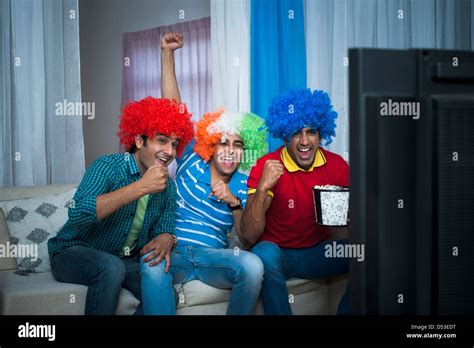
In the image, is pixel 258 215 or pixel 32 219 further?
pixel 32 219

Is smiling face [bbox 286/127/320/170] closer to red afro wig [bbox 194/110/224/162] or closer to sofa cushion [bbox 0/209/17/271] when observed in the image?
red afro wig [bbox 194/110/224/162]

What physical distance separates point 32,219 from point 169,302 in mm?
681

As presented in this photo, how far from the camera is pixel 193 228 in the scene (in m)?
1.99

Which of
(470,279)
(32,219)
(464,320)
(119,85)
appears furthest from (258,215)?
(119,85)

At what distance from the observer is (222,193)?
6.25 feet

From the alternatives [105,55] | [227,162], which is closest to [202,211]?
[227,162]

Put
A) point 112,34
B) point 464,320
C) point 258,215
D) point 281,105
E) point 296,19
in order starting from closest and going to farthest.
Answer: point 464,320 < point 258,215 < point 281,105 < point 296,19 < point 112,34

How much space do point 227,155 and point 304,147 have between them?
274mm

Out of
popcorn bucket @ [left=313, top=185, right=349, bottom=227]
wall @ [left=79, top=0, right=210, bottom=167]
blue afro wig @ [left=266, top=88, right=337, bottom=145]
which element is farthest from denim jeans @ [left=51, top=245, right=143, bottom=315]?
wall @ [left=79, top=0, right=210, bottom=167]

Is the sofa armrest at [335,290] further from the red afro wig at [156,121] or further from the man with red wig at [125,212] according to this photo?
the red afro wig at [156,121]

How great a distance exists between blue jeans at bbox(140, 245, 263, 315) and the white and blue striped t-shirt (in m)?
0.06

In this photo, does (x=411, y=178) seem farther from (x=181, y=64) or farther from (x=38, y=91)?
(x=181, y=64)

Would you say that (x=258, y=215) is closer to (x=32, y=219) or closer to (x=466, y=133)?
(x=32, y=219)

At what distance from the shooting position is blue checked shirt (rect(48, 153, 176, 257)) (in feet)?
5.61
